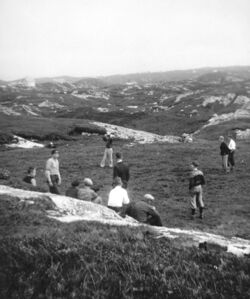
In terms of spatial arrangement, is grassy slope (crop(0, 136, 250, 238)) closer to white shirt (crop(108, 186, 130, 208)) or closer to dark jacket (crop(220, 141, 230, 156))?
dark jacket (crop(220, 141, 230, 156))

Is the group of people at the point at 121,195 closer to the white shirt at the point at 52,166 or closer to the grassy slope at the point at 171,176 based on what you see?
the white shirt at the point at 52,166

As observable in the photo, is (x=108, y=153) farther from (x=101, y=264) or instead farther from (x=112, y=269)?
(x=112, y=269)

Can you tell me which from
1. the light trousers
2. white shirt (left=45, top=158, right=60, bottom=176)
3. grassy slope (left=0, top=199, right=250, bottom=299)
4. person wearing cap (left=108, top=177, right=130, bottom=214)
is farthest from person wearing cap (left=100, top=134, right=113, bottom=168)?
grassy slope (left=0, top=199, right=250, bottom=299)

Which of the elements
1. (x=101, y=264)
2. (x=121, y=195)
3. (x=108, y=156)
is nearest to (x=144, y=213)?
(x=121, y=195)

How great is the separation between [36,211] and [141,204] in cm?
400

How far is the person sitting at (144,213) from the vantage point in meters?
13.4

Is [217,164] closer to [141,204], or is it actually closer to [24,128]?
[141,204]

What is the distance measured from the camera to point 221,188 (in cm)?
2347

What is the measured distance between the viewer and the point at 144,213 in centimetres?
1351

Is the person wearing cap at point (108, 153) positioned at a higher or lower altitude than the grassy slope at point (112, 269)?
lower

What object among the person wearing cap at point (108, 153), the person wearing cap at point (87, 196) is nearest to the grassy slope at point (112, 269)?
the person wearing cap at point (87, 196)

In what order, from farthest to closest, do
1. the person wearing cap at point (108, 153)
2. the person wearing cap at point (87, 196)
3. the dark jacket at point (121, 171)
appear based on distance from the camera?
the person wearing cap at point (108, 153), the dark jacket at point (121, 171), the person wearing cap at point (87, 196)

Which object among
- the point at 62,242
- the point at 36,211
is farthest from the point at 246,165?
the point at 62,242

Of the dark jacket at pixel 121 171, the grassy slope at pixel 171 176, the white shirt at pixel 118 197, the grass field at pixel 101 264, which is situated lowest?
the grassy slope at pixel 171 176
